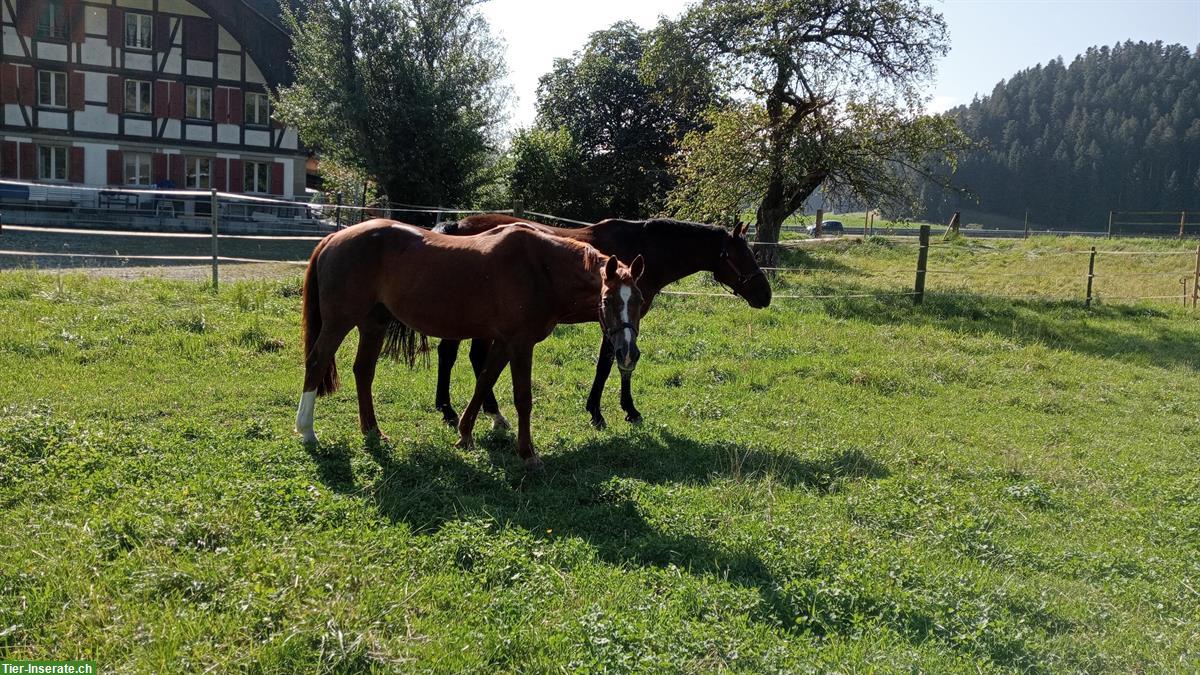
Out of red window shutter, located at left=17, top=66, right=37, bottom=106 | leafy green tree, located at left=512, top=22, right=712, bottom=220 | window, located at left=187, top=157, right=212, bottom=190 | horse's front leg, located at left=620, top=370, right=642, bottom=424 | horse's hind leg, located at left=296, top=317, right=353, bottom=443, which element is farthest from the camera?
window, located at left=187, top=157, right=212, bottom=190

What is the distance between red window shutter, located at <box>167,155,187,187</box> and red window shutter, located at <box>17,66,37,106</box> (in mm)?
5283

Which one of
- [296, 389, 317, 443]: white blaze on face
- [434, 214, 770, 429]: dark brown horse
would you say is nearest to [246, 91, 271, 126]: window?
[434, 214, 770, 429]: dark brown horse

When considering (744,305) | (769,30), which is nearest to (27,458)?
(744,305)

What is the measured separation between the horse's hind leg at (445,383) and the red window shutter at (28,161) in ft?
110

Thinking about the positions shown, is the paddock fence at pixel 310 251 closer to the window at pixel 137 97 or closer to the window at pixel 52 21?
the window at pixel 137 97

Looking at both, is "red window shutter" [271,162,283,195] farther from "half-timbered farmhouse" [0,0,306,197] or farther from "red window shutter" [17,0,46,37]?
"red window shutter" [17,0,46,37]

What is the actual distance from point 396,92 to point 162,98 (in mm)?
14896

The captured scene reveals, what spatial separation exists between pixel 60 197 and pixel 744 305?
25.7 m

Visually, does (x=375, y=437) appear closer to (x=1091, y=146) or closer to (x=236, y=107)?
(x=236, y=107)

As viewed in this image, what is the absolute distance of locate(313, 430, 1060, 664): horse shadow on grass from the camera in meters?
3.93

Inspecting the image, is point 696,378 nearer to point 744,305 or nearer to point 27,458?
point 744,305

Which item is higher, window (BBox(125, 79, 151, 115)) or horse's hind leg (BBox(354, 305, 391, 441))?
window (BBox(125, 79, 151, 115))

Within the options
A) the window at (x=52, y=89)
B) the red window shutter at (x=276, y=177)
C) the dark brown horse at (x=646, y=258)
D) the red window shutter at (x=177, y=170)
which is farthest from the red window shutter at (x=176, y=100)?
the dark brown horse at (x=646, y=258)

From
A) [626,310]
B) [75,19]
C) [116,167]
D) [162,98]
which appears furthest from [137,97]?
[626,310]
